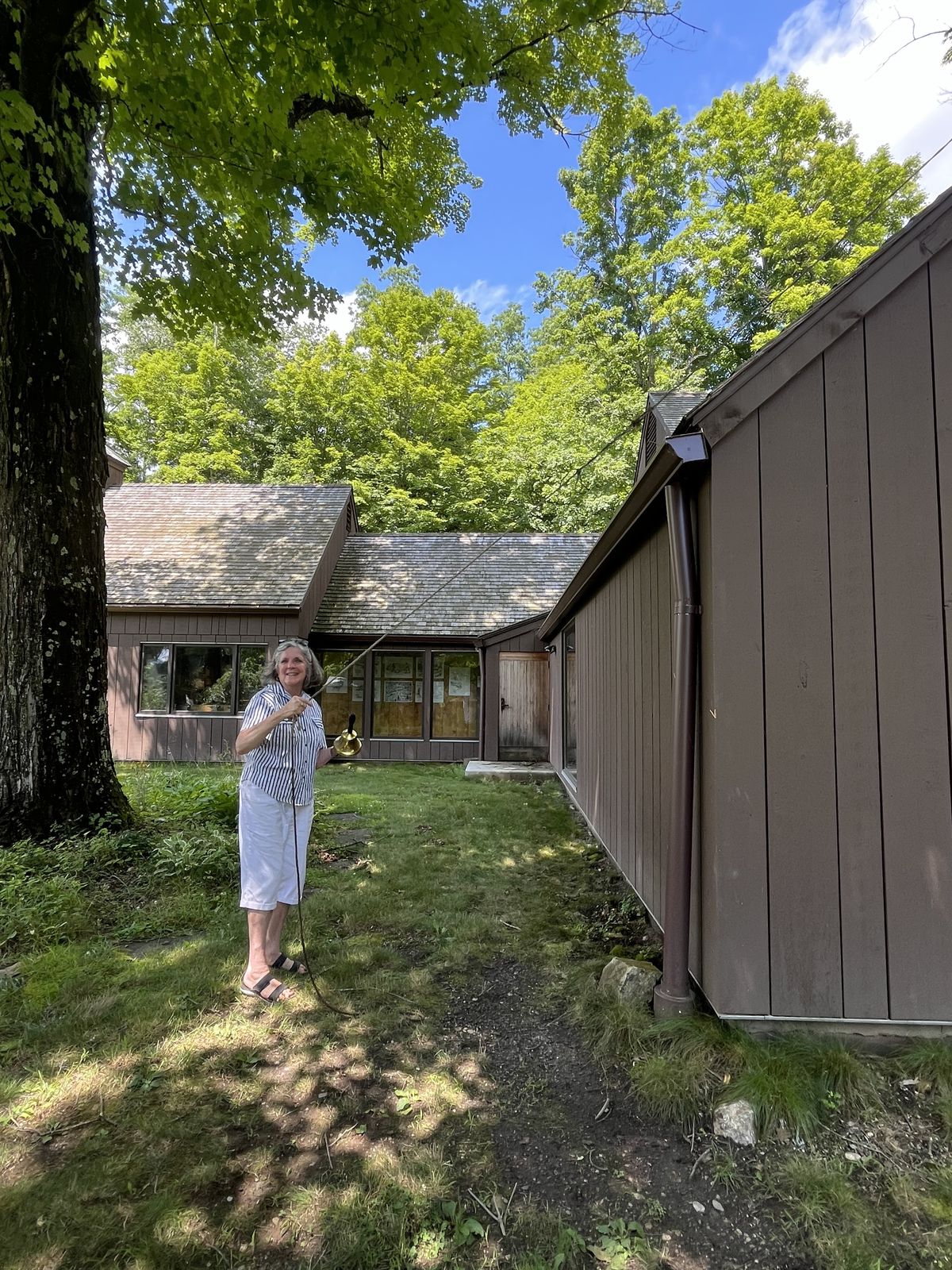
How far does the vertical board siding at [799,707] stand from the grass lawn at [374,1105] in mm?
318

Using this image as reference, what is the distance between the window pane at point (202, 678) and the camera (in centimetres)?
1216

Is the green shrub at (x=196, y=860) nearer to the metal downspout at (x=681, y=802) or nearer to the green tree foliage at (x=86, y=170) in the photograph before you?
the green tree foliage at (x=86, y=170)

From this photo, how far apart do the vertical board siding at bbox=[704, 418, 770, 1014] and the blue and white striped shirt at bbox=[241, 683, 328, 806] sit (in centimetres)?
200

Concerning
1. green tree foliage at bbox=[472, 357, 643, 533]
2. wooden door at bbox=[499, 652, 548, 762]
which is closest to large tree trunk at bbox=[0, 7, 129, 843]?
wooden door at bbox=[499, 652, 548, 762]

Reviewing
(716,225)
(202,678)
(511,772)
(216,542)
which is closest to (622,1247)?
(511,772)

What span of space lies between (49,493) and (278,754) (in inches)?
129

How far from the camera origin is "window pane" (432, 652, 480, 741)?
42.5 feet

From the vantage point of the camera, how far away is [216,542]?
45.2 ft

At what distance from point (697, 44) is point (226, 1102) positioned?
815 cm

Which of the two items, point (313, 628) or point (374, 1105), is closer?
point (374, 1105)

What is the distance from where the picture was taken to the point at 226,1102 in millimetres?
2295

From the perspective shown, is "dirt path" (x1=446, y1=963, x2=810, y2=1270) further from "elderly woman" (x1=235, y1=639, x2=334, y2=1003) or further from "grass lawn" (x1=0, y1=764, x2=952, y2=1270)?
"elderly woman" (x1=235, y1=639, x2=334, y2=1003)

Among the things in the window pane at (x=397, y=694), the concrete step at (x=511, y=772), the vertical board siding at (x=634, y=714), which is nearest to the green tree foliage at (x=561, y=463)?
the window pane at (x=397, y=694)

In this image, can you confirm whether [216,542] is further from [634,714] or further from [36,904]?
[634,714]
